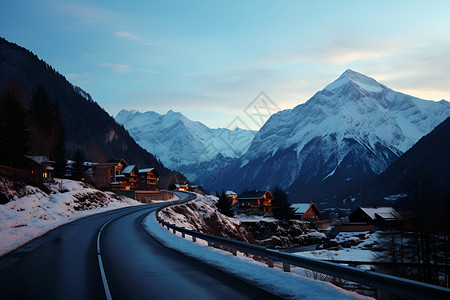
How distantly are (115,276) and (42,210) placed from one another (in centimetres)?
2888

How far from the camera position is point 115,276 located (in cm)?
1207

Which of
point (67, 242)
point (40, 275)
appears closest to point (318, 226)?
point (67, 242)

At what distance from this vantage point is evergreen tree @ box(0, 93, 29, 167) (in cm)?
5630

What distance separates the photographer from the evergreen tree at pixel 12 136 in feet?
185

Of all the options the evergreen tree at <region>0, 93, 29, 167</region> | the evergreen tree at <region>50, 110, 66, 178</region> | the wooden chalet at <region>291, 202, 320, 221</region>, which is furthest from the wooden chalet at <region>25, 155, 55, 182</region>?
the wooden chalet at <region>291, 202, 320, 221</region>

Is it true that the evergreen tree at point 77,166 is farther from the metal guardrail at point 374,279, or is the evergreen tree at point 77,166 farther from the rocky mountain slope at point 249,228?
the metal guardrail at point 374,279

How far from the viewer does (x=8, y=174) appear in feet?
127

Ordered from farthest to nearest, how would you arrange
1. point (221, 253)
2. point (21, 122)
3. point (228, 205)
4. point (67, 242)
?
point (228, 205), point (21, 122), point (67, 242), point (221, 253)

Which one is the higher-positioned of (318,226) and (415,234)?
(415,234)

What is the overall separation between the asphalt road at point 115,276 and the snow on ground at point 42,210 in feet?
12.5

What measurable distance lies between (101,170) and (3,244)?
333ft

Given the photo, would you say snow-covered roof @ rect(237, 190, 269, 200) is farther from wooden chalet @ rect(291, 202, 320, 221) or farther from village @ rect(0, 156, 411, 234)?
wooden chalet @ rect(291, 202, 320, 221)

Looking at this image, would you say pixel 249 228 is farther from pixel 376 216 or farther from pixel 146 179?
pixel 146 179

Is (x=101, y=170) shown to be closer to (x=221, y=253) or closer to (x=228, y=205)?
(x=228, y=205)
